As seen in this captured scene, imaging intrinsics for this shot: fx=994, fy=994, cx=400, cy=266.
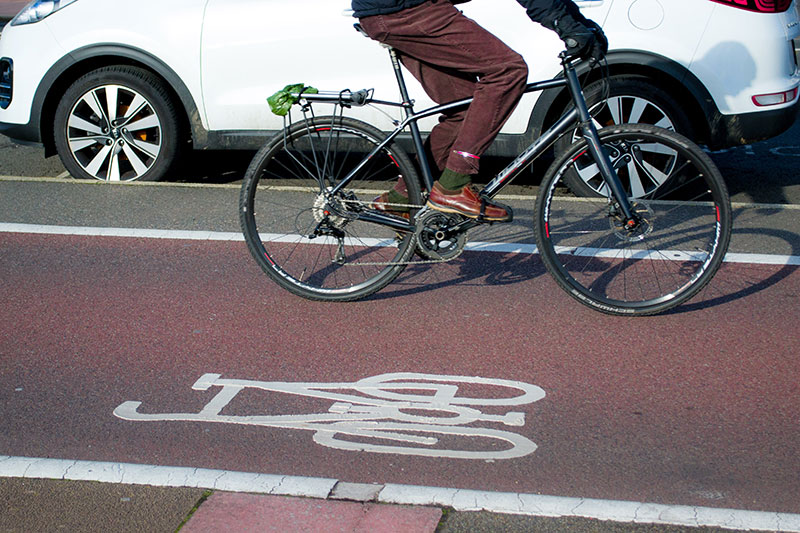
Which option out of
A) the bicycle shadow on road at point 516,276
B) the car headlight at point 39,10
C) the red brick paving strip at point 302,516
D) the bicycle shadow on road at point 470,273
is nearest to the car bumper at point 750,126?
the bicycle shadow on road at point 516,276

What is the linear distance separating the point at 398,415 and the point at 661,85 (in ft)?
12.2

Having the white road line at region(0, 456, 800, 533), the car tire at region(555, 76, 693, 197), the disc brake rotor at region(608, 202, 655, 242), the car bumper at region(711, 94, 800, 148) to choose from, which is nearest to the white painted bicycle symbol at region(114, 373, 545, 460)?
the white road line at region(0, 456, 800, 533)

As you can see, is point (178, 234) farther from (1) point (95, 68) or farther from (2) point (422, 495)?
(2) point (422, 495)

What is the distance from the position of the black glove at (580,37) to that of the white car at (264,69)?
193 centimetres

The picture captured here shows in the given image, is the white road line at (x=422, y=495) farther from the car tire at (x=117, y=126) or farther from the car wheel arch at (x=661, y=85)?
the car tire at (x=117, y=126)

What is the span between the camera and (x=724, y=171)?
25.4ft

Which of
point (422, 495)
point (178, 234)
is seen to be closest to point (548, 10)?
point (422, 495)

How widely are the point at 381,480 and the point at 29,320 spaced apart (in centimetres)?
233

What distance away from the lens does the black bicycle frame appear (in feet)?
15.3

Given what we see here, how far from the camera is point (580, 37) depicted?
4387mm

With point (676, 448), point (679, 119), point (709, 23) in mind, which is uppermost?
point (709, 23)

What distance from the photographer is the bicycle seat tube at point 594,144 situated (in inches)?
183

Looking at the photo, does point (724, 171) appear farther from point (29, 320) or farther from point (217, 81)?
point (29, 320)

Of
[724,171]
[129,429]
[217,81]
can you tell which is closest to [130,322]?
[129,429]
